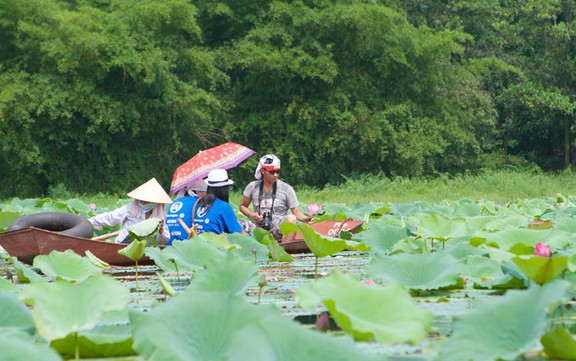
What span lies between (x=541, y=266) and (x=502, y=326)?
71cm

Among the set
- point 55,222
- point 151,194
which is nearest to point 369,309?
point 151,194

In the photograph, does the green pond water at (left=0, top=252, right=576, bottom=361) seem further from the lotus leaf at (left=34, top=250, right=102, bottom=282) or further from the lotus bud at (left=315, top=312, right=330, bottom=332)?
the lotus leaf at (left=34, top=250, right=102, bottom=282)

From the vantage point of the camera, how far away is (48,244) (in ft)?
14.1

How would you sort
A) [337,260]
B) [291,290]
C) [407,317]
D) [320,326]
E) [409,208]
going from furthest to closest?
[409,208], [337,260], [291,290], [320,326], [407,317]

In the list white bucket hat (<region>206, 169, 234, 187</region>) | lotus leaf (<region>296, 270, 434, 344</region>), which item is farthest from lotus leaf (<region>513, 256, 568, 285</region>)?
white bucket hat (<region>206, 169, 234, 187</region>)

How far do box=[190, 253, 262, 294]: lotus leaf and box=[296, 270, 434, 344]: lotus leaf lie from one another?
36 centimetres

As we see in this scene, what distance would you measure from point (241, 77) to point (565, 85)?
9.09 metres

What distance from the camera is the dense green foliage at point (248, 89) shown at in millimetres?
18609

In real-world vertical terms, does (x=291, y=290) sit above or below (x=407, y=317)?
below

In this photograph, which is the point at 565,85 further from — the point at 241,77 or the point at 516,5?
the point at 241,77

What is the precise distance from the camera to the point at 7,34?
64.4ft

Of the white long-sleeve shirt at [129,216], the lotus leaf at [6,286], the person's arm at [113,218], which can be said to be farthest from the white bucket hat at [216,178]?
the lotus leaf at [6,286]

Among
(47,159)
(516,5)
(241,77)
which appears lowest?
(47,159)

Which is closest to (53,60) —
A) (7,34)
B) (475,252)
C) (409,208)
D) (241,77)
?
(7,34)
